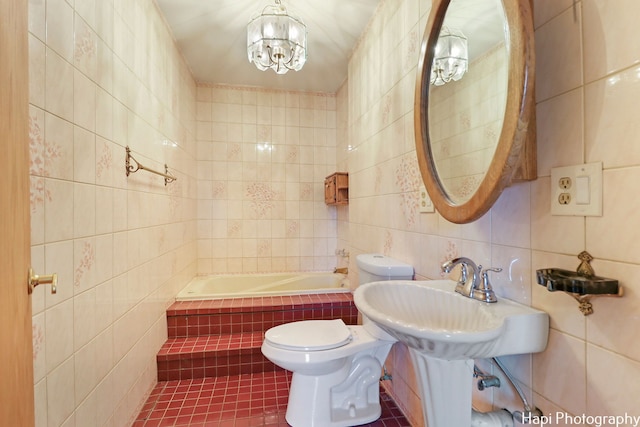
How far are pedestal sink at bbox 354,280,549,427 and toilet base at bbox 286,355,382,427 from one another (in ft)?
1.94

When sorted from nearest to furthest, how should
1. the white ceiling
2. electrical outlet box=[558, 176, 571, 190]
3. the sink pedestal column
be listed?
1. electrical outlet box=[558, 176, 571, 190]
2. the sink pedestal column
3. the white ceiling

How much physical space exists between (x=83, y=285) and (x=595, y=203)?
63.7 inches

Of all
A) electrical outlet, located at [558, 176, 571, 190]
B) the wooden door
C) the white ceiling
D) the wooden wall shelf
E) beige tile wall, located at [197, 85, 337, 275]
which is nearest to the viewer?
the wooden door

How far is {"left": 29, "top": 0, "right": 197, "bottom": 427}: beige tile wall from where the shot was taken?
95 cm

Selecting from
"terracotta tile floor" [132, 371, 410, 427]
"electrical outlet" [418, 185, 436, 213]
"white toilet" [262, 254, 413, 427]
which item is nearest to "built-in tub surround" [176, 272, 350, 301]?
"terracotta tile floor" [132, 371, 410, 427]

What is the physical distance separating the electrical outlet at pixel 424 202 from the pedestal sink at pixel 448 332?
0.35 m

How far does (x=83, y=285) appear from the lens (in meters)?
1.15

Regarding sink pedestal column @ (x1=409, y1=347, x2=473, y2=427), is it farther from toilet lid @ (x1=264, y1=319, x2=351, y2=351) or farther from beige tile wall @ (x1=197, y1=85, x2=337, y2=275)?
beige tile wall @ (x1=197, y1=85, x2=337, y2=275)

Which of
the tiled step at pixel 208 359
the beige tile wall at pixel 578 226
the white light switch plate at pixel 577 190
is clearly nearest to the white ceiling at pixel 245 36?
the beige tile wall at pixel 578 226

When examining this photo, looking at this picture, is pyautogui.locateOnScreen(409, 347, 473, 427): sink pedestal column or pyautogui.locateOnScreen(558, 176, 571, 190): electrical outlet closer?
pyautogui.locateOnScreen(558, 176, 571, 190): electrical outlet

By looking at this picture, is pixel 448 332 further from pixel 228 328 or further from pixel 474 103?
pixel 228 328

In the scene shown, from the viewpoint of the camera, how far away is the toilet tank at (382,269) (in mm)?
1580

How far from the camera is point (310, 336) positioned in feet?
5.13

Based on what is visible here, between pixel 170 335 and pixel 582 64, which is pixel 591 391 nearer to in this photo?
pixel 582 64
